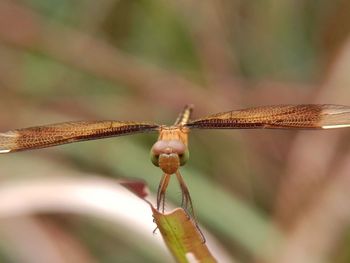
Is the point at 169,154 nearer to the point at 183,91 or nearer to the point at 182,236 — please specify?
the point at 182,236

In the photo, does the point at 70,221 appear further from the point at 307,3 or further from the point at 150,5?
the point at 307,3

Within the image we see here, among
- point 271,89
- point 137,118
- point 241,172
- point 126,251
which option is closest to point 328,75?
point 271,89

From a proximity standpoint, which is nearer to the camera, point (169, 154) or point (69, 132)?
point (169, 154)

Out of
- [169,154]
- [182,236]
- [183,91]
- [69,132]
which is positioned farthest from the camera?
[183,91]

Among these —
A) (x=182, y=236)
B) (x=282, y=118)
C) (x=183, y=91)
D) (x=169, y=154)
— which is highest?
(x=183, y=91)

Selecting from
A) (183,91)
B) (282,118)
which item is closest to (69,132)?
(282,118)

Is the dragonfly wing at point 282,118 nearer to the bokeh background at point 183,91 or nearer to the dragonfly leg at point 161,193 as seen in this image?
the dragonfly leg at point 161,193
